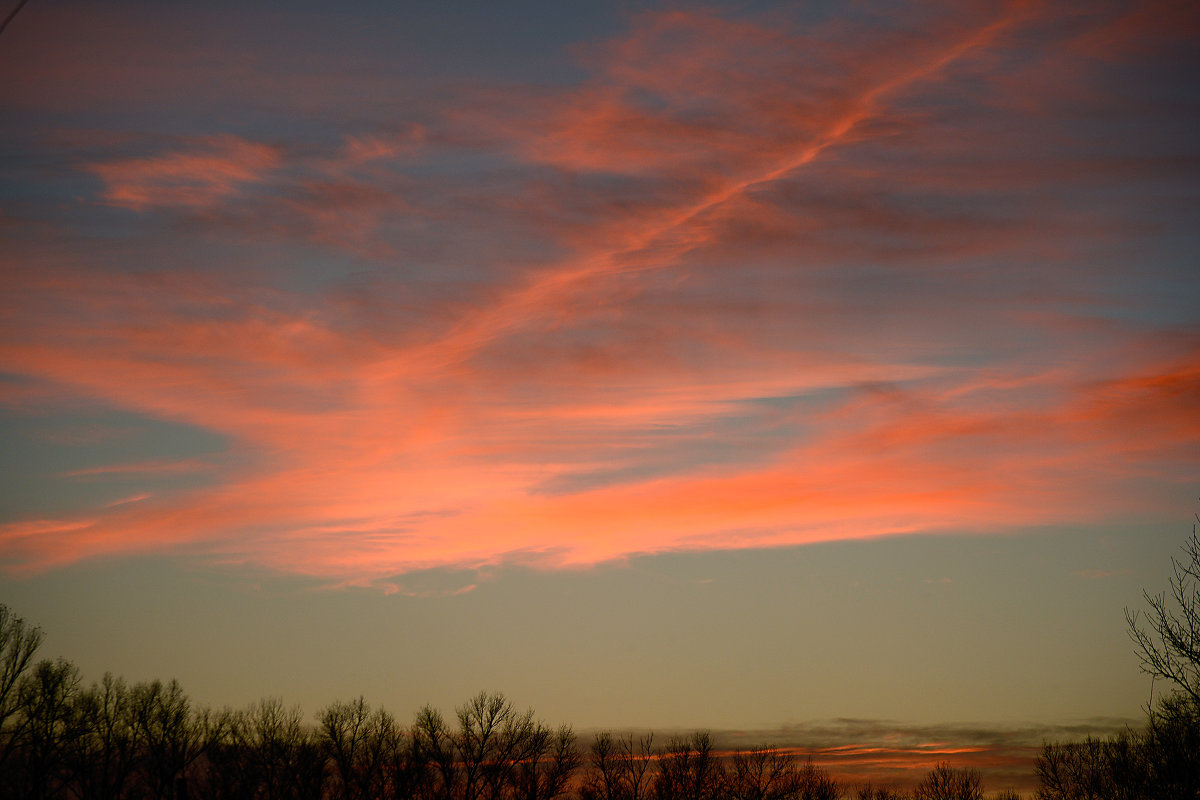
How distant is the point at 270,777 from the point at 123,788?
14.2 m

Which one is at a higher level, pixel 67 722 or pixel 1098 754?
pixel 67 722

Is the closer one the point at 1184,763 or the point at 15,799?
the point at 1184,763

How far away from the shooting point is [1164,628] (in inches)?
1281

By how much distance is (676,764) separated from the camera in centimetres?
12069

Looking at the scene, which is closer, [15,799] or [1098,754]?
[15,799]

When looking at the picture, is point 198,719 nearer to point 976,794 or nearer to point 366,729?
point 366,729

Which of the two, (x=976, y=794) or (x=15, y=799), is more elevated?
(x=15, y=799)

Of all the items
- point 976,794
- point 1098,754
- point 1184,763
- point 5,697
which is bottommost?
point 976,794

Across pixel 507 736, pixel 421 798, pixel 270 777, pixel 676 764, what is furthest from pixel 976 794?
pixel 270 777

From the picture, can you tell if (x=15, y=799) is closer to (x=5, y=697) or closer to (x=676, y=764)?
(x=5, y=697)

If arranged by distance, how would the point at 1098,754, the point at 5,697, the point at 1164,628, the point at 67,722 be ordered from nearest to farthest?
→ 1. the point at 1164,628
2. the point at 5,697
3. the point at 67,722
4. the point at 1098,754

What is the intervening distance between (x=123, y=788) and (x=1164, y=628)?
7813 centimetres

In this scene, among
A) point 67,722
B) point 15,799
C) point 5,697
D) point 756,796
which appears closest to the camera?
point 5,697

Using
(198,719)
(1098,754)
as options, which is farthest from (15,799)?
(1098,754)
